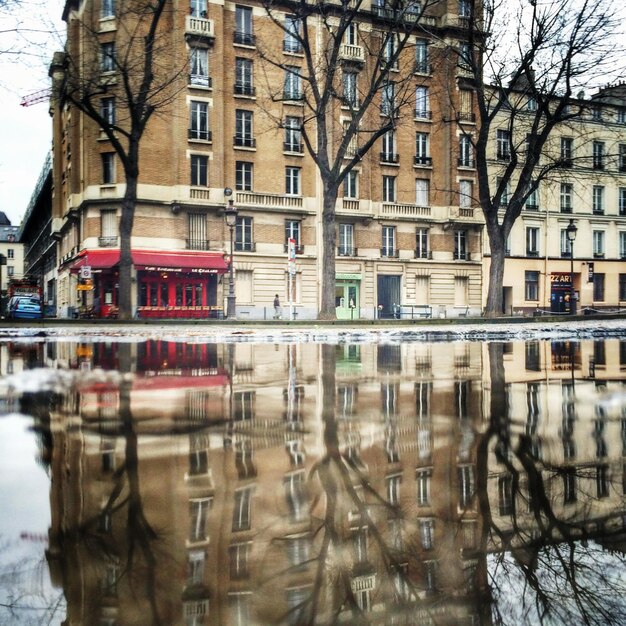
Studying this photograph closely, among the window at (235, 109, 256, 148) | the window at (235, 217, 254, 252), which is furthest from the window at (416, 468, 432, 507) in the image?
the window at (235, 109, 256, 148)

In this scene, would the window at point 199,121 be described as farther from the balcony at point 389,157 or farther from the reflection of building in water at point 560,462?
the reflection of building in water at point 560,462

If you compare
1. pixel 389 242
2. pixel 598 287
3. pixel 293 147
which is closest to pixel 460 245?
pixel 389 242

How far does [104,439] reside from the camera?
11.6 ft

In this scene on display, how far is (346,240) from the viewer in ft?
134

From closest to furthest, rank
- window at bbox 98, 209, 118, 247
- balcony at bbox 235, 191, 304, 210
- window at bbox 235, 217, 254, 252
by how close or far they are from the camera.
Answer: window at bbox 98, 209, 118, 247 → balcony at bbox 235, 191, 304, 210 → window at bbox 235, 217, 254, 252

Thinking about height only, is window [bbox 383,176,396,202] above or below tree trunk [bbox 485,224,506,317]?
above

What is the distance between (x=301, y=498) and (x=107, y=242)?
36.3m

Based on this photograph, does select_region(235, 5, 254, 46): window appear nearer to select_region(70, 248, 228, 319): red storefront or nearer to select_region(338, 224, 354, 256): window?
select_region(338, 224, 354, 256): window

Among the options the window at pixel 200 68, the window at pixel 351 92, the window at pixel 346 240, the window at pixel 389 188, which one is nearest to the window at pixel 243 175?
the window at pixel 200 68

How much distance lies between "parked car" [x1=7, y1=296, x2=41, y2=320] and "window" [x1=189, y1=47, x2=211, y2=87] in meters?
17.8

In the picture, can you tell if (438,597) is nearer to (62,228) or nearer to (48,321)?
(48,321)

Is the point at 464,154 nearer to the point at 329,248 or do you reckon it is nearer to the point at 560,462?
the point at 329,248

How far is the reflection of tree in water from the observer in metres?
1.74

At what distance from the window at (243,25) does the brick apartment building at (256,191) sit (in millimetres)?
69
